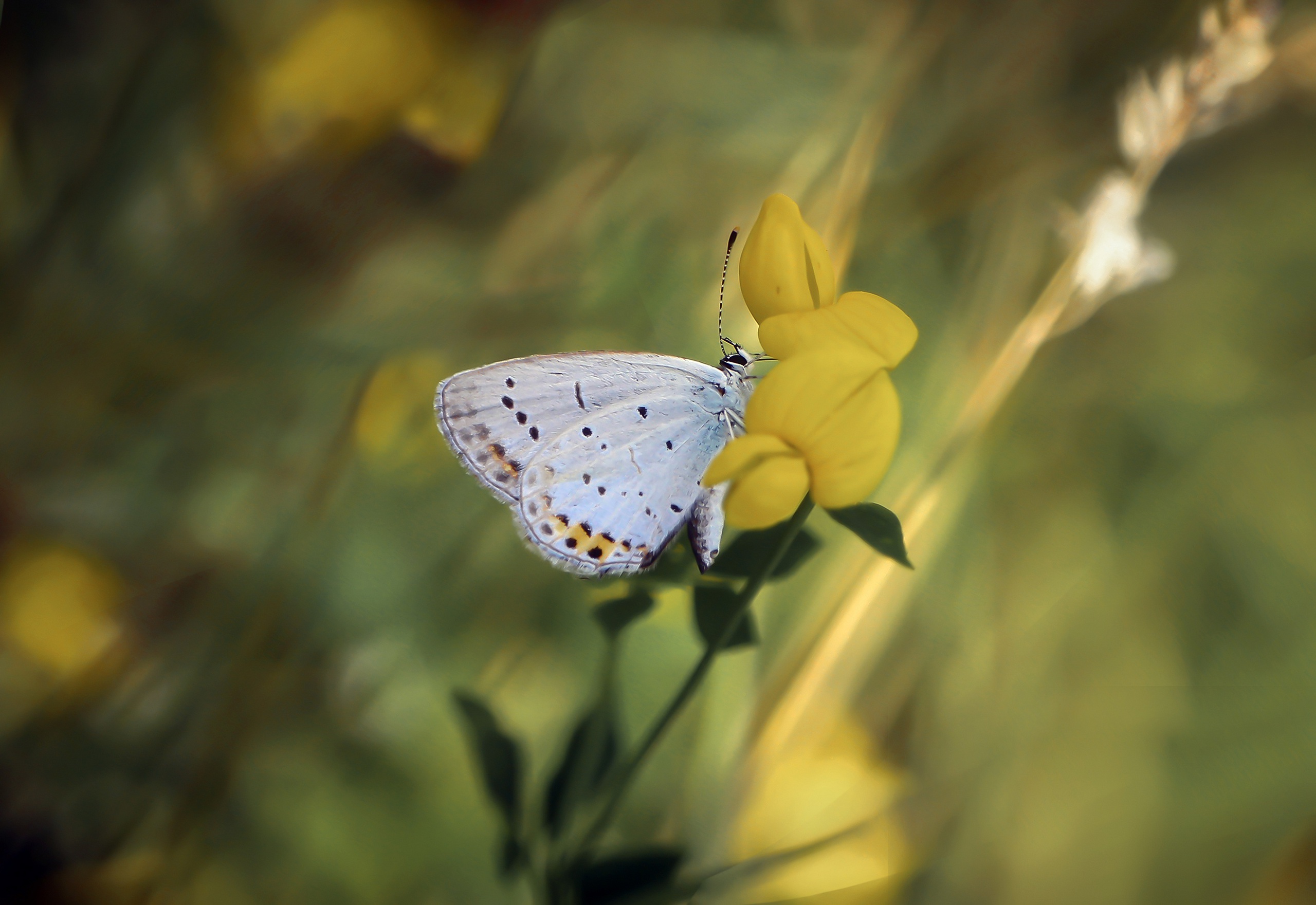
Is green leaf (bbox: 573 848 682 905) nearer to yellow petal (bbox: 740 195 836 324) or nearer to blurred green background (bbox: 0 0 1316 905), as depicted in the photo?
blurred green background (bbox: 0 0 1316 905)

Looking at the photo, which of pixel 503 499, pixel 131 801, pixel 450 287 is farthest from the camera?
pixel 450 287

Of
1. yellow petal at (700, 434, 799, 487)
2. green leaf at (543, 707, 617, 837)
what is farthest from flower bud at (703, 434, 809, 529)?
green leaf at (543, 707, 617, 837)

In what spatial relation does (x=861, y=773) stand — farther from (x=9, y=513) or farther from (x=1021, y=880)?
(x=9, y=513)

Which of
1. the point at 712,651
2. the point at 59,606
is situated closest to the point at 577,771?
the point at 712,651

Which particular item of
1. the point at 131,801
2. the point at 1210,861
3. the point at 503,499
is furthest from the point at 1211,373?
the point at 131,801

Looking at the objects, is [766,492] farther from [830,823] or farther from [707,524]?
[830,823]

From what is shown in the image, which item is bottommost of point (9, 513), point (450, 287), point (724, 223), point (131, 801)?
point (131, 801)

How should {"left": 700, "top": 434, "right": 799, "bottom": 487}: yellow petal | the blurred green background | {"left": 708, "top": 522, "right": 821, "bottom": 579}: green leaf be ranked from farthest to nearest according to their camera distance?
the blurred green background
{"left": 708, "top": 522, "right": 821, "bottom": 579}: green leaf
{"left": 700, "top": 434, "right": 799, "bottom": 487}: yellow petal
